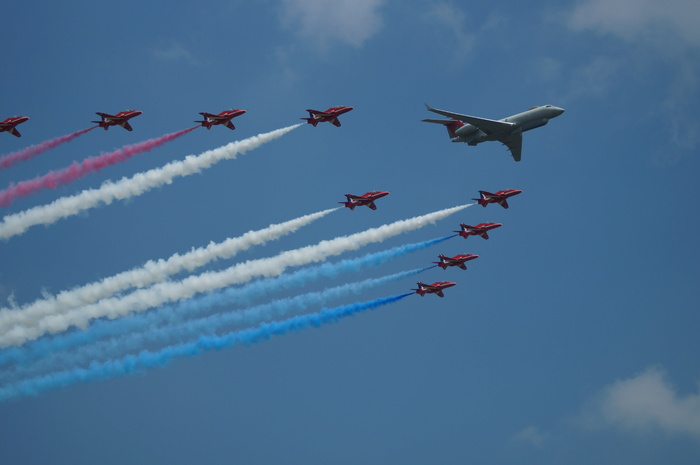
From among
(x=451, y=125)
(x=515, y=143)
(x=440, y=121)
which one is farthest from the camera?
(x=515, y=143)

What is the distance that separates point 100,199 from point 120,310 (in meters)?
11.9

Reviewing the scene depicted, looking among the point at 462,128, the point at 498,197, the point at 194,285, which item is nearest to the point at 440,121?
the point at 462,128

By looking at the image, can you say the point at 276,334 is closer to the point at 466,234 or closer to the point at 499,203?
the point at 466,234

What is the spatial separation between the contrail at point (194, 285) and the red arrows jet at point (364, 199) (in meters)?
2.74

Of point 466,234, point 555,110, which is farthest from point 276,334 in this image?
point 555,110

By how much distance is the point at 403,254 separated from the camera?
303 ft

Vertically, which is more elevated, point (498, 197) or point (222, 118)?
point (222, 118)

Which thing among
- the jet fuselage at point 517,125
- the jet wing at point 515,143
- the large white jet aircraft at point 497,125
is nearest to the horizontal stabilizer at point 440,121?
the large white jet aircraft at point 497,125

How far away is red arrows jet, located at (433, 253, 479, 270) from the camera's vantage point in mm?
93875

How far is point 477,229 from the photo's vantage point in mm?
96062

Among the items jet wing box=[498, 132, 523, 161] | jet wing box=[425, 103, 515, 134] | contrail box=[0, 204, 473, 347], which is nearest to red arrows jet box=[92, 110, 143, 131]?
contrail box=[0, 204, 473, 347]

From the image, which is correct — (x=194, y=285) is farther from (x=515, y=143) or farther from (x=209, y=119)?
(x=515, y=143)

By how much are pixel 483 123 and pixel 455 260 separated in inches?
563

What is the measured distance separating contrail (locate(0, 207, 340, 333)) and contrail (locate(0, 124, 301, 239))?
757 centimetres
